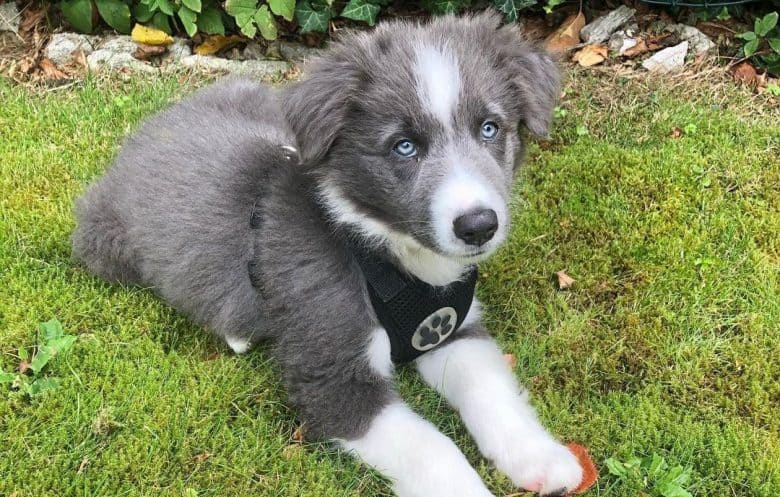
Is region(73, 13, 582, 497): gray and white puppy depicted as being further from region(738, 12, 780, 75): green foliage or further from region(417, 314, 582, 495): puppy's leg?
region(738, 12, 780, 75): green foliage

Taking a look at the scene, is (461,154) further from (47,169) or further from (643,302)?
(47,169)

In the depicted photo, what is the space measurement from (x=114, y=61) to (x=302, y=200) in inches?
146

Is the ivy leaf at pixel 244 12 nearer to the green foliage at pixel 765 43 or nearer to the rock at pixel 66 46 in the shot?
the rock at pixel 66 46

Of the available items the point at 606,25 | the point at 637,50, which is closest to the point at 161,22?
the point at 606,25

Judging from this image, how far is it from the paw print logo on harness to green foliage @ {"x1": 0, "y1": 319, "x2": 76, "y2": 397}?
5.17 feet

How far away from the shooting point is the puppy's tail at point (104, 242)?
3852mm

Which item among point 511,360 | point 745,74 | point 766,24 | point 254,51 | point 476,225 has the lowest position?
point 511,360

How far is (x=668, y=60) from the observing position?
5859 mm

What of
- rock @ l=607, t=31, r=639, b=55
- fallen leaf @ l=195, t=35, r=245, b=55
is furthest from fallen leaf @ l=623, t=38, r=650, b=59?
fallen leaf @ l=195, t=35, r=245, b=55

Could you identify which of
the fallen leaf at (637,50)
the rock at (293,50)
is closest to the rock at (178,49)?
the rock at (293,50)

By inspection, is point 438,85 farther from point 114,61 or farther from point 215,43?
point 114,61

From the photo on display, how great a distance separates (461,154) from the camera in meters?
2.77

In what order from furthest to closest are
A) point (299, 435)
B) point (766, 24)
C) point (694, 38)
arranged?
point (694, 38), point (766, 24), point (299, 435)

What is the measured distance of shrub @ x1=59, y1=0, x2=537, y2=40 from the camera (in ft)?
18.9
